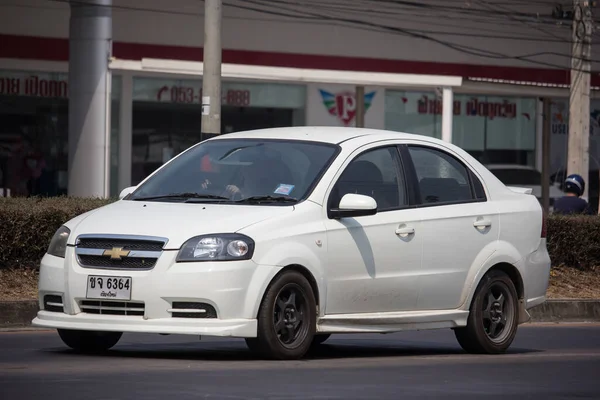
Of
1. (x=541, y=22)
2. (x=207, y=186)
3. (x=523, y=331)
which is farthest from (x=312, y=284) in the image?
(x=541, y=22)

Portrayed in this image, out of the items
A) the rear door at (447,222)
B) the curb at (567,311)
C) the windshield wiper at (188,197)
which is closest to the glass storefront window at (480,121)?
the curb at (567,311)

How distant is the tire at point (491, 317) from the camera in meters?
10.6

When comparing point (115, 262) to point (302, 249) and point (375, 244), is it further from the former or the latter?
point (375, 244)

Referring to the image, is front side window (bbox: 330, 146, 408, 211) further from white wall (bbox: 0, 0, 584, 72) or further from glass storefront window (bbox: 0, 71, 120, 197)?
white wall (bbox: 0, 0, 584, 72)

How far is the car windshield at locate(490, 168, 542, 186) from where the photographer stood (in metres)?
34.7

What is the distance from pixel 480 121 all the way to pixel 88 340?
2528 centimetres

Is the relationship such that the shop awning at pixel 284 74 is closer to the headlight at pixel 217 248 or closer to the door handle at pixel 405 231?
the door handle at pixel 405 231

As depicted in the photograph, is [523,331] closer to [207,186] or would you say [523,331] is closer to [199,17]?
[207,186]

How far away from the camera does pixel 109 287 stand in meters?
8.95

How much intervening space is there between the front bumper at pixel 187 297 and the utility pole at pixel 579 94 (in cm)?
1956

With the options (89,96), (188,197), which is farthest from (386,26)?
(188,197)

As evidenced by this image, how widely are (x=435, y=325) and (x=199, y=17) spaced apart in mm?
19925

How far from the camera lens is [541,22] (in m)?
34.6

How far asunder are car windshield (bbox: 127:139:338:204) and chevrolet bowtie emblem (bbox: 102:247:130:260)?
868mm
